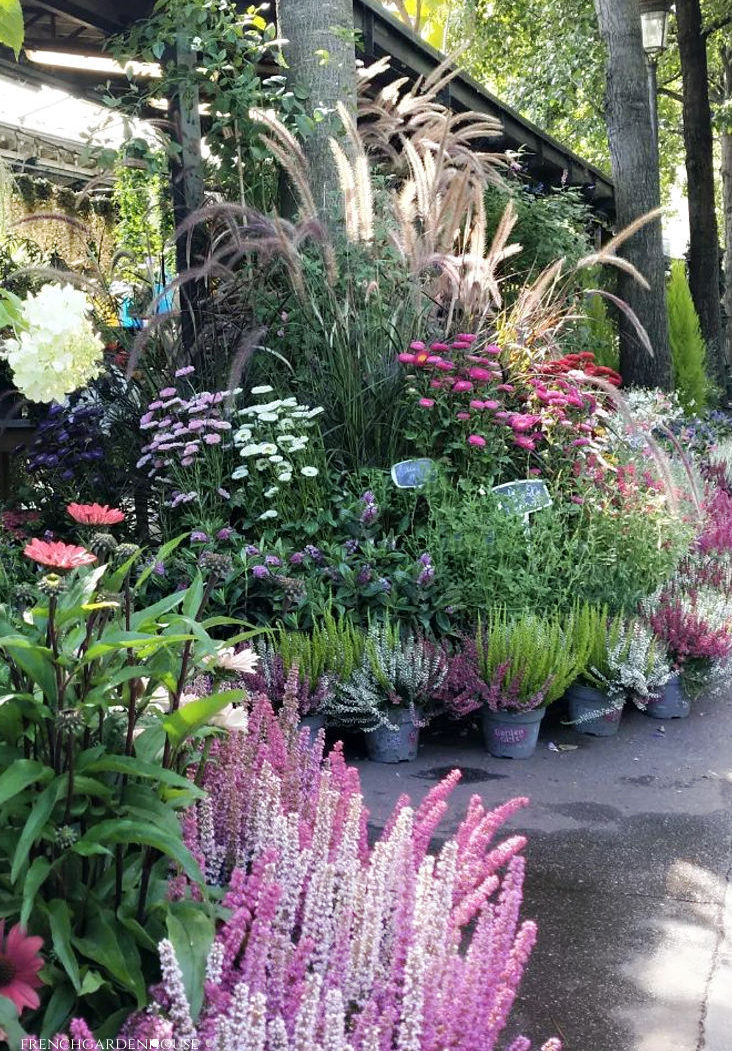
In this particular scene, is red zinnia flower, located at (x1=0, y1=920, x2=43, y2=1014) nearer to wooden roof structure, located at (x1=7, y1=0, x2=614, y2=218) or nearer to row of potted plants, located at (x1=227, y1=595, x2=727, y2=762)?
row of potted plants, located at (x1=227, y1=595, x2=727, y2=762)

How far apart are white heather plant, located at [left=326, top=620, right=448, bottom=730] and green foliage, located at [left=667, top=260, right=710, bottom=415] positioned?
8.05 m

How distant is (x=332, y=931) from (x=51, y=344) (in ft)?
3.76

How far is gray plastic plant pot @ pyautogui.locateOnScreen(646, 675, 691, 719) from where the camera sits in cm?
447

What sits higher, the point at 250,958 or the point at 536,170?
the point at 536,170

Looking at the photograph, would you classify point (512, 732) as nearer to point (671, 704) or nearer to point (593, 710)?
point (593, 710)

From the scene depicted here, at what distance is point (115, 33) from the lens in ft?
22.3

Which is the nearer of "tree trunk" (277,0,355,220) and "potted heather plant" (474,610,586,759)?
"potted heather plant" (474,610,586,759)

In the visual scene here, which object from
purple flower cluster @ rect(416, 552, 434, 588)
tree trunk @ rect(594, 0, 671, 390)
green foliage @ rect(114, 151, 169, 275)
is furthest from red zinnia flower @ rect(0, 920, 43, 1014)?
tree trunk @ rect(594, 0, 671, 390)

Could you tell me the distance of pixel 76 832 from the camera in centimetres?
175

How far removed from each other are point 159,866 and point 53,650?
46 cm

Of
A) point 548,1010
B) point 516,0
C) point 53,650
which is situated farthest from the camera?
point 516,0

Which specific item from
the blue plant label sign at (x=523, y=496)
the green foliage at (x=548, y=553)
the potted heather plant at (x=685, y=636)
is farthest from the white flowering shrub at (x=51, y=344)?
the potted heather plant at (x=685, y=636)

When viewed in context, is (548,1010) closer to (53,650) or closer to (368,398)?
(53,650)

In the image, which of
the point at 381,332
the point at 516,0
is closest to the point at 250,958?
the point at 381,332
